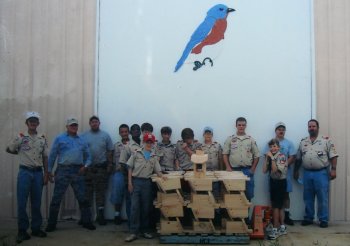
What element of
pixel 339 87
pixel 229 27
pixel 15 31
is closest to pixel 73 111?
pixel 15 31

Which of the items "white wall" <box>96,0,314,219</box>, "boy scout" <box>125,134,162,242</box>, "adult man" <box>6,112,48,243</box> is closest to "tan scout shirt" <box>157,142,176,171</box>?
"white wall" <box>96,0,314,219</box>

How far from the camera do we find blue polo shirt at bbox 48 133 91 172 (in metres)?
7.41

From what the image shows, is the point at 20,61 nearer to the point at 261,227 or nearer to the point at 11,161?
the point at 11,161

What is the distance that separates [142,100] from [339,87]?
12.3 feet

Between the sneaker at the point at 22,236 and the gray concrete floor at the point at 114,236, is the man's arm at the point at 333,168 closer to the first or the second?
the gray concrete floor at the point at 114,236

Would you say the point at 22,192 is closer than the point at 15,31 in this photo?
Yes

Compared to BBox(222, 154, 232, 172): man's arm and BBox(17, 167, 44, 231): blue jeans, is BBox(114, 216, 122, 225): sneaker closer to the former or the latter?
BBox(17, 167, 44, 231): blue jeans

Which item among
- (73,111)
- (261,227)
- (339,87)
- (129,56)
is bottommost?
(261,227)

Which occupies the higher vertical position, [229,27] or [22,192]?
[229,27]

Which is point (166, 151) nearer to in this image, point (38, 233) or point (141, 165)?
point (141, 165)

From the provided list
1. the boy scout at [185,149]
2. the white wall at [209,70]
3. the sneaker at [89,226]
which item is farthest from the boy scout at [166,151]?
the sneaker at [89,226]

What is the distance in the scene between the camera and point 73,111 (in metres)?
8.38

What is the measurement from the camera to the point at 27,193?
6.93 metres

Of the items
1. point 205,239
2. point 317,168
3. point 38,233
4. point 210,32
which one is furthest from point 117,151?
point 317,168
